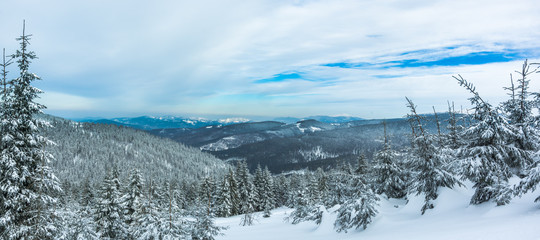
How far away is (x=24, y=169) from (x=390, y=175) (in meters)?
25.4

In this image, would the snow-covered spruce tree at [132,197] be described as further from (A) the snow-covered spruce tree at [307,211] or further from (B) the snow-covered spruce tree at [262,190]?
(B) the snow-covered spruce tree at [262,190]

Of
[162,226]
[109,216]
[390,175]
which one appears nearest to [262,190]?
[109,216]

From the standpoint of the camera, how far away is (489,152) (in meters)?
11.0

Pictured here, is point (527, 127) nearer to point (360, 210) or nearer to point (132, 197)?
point (360, 210)

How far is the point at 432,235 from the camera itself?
9156 mm

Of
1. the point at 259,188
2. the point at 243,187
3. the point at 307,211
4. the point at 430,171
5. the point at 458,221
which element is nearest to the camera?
the point at 458,221

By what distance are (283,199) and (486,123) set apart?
2473 inches

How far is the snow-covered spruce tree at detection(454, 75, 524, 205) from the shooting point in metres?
10.9

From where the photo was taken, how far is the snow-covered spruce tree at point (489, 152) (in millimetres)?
10906

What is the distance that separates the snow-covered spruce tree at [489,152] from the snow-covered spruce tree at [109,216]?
2597cm

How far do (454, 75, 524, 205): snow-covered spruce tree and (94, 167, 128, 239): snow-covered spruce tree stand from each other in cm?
2597

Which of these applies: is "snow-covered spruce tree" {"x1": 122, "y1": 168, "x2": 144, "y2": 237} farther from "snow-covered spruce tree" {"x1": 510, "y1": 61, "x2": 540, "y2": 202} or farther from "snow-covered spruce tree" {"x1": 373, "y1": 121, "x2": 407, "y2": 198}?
"snow-covered spruce tree" {"x1": 510, "y1": 61, "x2": 540, "y2": 202}

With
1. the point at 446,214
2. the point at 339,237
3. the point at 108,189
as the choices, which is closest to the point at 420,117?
the point at 446,214

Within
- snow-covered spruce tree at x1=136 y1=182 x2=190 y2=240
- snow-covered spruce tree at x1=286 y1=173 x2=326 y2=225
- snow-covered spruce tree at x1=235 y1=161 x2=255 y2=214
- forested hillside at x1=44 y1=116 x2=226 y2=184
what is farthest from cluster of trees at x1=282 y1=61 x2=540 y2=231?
forested hillside at x1=44 y1=116 x2=226 y2=184
